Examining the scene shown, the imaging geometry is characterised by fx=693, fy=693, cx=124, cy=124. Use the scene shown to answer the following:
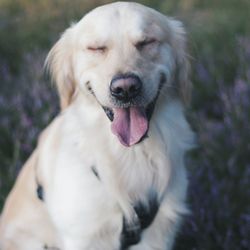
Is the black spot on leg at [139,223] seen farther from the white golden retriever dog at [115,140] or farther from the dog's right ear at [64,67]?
the dog's right ear at [64,67]

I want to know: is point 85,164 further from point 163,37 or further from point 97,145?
point 163,37

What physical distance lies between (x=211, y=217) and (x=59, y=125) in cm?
107

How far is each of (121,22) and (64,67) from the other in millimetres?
448

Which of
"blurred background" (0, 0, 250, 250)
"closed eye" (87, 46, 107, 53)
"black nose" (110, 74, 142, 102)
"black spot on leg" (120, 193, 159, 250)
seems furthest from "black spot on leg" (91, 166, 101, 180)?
"blurred background" (0, 0, 250, 250)

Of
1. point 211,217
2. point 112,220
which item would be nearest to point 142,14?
point 112,220

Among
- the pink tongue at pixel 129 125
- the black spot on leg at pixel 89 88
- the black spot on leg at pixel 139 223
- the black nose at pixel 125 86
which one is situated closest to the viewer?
the black nose at pixel 125 86

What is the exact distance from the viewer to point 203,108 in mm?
5238

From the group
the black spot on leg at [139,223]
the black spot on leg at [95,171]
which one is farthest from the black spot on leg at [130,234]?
the black spot on leg at [95,171]

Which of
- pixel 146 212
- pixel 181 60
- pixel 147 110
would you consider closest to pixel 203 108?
pixel 181 60

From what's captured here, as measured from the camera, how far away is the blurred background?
4039 mm

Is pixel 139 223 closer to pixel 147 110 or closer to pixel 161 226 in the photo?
pixel 161 226

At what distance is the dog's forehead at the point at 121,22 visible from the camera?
316 cm

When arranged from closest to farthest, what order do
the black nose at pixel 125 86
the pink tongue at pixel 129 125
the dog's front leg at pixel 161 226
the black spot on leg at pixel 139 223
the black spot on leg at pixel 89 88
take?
the black nose at pixel 125 86 → the pink tongue at pixel 129 125 → the black spot on leg at pixel 89 88 → the black spot on leg at pixel 139 223 → the dog's front leg at pixel 161 226

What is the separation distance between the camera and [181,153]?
3.59m
